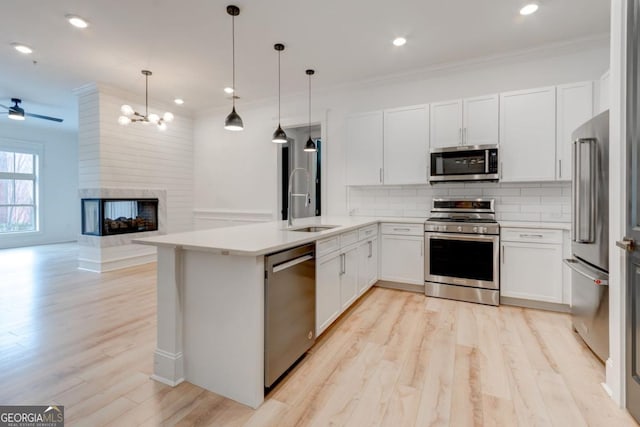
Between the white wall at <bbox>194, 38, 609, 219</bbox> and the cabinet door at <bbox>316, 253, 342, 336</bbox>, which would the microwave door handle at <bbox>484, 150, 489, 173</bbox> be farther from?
the cabinet door at <bbox>316, 253, 342, 336</bbox>

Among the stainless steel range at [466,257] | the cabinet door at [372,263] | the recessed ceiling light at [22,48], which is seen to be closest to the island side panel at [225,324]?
the cabinet door at [372,263]

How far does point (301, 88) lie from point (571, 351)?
461 centimetres

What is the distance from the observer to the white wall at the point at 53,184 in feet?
23.7

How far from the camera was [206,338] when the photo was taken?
1892 millimetres

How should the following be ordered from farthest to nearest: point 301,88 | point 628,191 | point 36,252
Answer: point 36,252
point 301,88
point 628,191

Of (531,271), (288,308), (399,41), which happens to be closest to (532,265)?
(531,271)

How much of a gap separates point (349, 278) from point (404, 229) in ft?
3.81

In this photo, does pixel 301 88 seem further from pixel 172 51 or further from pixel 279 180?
pixel 172 51

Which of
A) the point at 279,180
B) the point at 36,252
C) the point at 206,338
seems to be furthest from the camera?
the point at 36,252

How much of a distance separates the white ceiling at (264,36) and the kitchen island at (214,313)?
2307 millimetres

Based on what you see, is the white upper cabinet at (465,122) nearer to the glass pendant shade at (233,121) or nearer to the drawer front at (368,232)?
the drawer front at (368,232)

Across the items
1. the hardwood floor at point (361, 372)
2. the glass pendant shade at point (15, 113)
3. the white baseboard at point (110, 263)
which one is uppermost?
the glass pendant shade at point (15, 113)

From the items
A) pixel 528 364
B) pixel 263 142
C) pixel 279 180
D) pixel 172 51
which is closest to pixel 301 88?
pixel 263 142

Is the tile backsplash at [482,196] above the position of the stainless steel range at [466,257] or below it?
above
